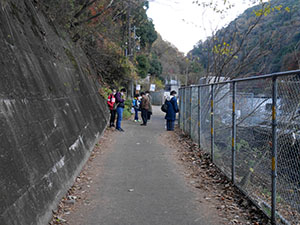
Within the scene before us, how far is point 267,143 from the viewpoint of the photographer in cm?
466

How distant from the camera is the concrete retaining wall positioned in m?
3.53

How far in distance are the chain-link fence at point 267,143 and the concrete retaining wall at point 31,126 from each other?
3.04 meters

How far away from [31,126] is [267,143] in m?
3.36

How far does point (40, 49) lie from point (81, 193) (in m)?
3.22

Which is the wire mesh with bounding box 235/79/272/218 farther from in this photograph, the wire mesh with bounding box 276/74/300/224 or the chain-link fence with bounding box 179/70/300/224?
the wire mesh with bounding box 276/74/300/224

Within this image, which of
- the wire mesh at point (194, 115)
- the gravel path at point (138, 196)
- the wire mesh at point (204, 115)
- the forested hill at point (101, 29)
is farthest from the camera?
the forested hill at point (101, 29)

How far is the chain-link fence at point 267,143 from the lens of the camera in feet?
12.9

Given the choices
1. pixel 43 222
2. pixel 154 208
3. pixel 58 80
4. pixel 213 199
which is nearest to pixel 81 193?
pixel 154 208

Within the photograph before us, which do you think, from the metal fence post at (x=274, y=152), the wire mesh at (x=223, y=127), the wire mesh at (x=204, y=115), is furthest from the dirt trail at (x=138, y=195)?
the wire mesh at (x=204, y=115)

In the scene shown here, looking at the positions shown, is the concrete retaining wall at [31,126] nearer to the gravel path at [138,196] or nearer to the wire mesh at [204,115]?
the gravel path at [138,196]

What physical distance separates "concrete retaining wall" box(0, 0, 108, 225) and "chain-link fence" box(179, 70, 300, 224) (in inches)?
120

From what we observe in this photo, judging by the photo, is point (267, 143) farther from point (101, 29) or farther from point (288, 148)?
point (101, 29)

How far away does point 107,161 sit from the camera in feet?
27.9

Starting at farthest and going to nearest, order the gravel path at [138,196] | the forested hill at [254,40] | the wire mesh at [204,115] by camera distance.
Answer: the forested hill at [254,40] < the wire mesh at [204,115] < the gravel path at [138,196]
